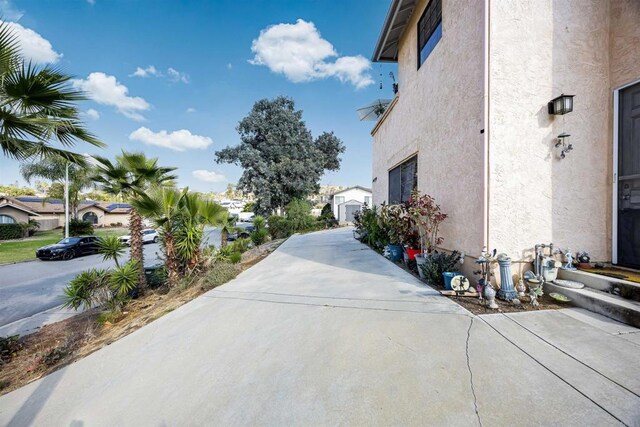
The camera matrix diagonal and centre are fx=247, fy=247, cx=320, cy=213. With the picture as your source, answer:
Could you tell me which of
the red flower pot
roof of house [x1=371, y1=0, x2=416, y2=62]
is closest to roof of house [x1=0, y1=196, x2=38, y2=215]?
roof of house [x1=371, y1=0, x2=416, y2=62]

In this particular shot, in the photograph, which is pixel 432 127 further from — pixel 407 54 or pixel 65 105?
pixel 65 105

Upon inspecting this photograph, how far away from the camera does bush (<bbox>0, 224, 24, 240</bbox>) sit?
2180cm

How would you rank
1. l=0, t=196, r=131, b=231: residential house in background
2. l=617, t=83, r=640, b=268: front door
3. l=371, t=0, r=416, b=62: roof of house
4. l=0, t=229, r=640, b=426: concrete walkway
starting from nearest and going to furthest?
l=0, t=229, r=640, b=426: concrete walkway → l=617, t=83, r=640, b=268: front door → l=371, t=0, r=416, b=62: roof of house → l=0, t=196, r=131, b=231: residential house in background

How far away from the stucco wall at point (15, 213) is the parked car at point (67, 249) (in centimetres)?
1841

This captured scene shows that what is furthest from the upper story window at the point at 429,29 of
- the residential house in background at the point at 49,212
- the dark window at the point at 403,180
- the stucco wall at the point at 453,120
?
the residential house in background at the point at 49,212

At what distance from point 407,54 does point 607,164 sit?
556cm

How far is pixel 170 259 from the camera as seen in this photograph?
6.17m

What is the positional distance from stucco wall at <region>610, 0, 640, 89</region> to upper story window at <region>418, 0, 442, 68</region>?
266 cm

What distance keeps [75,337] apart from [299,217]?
45.6 ft

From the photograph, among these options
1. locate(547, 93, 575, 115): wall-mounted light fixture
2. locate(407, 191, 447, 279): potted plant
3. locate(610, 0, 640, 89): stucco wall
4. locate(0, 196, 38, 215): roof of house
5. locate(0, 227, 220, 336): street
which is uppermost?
locate(610, 0, 640, 89): stucco wall

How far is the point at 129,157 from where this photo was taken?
645 cm

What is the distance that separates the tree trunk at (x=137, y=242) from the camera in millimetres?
6215

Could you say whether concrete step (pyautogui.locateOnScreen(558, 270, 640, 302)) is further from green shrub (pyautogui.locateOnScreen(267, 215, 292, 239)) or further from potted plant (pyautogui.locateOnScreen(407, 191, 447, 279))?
green shrub (pyautogui.locateOnScreen(267, 215, 292, 239))

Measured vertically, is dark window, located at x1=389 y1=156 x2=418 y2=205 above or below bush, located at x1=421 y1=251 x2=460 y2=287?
above
